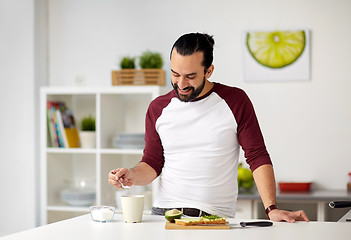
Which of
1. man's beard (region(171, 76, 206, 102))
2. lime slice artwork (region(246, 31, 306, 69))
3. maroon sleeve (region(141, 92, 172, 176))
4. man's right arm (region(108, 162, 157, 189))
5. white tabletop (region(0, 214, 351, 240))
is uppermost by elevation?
lime slice artwork (region(246, 31, 306, 69))

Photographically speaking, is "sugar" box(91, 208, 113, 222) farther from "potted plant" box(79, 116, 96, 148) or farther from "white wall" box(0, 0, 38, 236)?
"white wall" box(0, 0, 38, 236)

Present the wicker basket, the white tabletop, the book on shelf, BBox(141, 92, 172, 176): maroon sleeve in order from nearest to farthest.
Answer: the white tabletop
BBox(141, 92, 172, 176): maroon sleeve
the wicker basket
the book on shelf

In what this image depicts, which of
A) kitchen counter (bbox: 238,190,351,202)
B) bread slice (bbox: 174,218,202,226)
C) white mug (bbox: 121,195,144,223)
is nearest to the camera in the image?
bread slice (bbox: 174,218,202,226)

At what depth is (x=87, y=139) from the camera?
13.7 feet

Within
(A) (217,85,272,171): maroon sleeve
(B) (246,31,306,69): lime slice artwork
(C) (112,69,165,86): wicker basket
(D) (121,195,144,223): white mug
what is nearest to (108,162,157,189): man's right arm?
A: (D) (121,195,144,223): white mug

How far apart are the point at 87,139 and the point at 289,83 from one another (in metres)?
Answer: 1.52

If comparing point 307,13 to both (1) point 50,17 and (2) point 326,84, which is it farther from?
(1) point 50,17

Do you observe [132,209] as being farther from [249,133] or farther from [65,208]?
[65,208]

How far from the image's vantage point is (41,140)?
4.18m

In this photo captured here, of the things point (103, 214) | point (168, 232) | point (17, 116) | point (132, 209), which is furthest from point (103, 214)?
point (17, 116)

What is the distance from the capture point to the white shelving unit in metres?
4.08

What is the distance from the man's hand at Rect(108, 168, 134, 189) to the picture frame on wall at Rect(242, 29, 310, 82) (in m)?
2.05

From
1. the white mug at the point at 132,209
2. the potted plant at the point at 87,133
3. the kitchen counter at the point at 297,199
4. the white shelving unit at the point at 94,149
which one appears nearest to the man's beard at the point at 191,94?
the white mug at the point at 132,209

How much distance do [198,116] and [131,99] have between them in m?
1.99
